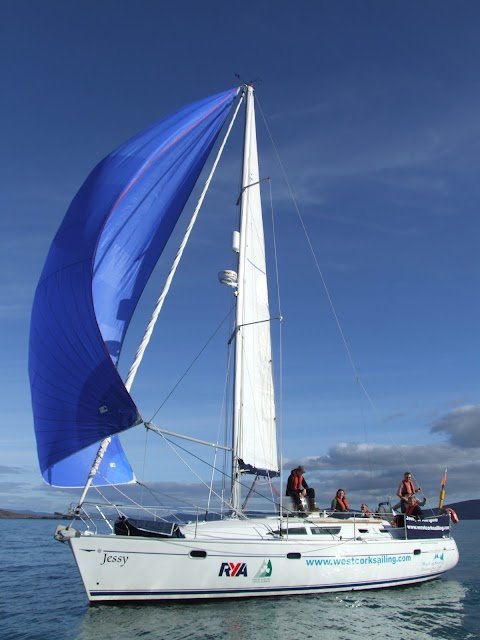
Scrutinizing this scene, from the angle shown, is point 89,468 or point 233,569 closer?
point 233,569

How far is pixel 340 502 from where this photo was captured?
16.6 m

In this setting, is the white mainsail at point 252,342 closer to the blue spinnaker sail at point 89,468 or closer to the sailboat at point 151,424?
the sailboat at point 151,424

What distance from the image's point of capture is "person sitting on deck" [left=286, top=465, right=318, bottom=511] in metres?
15.1

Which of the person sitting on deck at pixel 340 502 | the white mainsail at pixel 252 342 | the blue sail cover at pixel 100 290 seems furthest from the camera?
the person sitting on deck at pixel 340 502

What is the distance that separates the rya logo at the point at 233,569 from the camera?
38.4ft

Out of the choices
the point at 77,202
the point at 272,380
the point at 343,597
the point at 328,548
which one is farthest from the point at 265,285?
the point at 343,597

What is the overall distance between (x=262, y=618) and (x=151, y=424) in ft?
15.9

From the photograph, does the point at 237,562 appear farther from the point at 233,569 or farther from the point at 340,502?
the point at 340,502

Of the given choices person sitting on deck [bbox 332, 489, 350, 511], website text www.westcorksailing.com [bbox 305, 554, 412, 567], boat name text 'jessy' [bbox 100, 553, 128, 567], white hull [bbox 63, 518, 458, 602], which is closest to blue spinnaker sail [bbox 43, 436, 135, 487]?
white hull [bbox 63, 518, 458, 602]

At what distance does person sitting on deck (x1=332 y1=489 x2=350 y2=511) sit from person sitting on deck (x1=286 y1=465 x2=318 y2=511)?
50.9 inches

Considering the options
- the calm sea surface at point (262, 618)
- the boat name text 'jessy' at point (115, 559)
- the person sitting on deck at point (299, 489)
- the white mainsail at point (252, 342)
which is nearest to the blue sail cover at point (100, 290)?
the boat name text 'jessy' at point (115, 559)

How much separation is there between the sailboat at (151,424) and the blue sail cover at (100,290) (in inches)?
1.3

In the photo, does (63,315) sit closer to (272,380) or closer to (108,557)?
(108,557)

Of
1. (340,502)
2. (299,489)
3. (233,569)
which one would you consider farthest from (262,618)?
(340,502)
